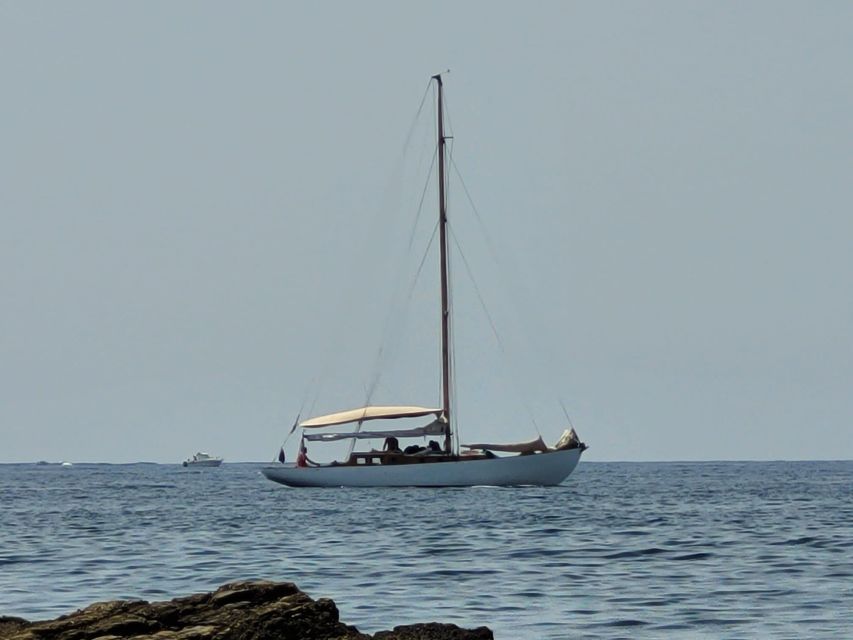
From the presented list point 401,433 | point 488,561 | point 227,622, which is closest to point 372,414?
point 401,433

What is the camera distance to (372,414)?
8256 cm

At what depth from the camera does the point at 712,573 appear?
32.5 meters

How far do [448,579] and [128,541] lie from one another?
15343 millimetres

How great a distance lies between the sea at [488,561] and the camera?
1001 inches

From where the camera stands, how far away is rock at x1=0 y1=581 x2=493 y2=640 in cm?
1691

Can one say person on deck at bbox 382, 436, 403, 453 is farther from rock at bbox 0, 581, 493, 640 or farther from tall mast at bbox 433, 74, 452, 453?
rock at bbox 0, 581, 493, 640

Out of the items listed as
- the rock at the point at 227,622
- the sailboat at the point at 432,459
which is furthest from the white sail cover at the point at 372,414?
the rock at the point at 227,622

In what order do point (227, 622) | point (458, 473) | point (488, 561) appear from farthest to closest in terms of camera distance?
point (458, 473)
point (488, 561)
point (227, 622)

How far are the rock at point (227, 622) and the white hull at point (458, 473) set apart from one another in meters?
57.7

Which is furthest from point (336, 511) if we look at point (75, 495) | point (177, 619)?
point (177, 619)

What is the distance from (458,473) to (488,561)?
135 ft

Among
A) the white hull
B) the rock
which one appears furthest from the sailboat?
the rock

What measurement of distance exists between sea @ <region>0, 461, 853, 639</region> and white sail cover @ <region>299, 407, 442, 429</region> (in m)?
17.3

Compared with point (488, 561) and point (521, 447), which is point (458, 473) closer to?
point (521, 447)
